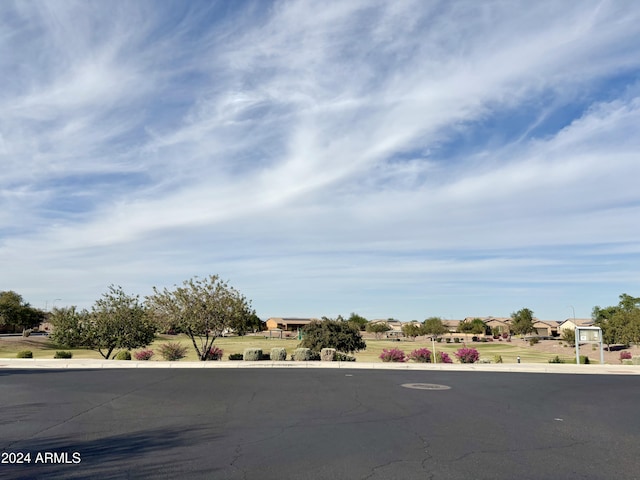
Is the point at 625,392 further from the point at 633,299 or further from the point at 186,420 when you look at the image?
the point at 633,299

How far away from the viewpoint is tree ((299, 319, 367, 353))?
133 ft

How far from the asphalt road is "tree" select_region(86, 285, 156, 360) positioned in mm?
20183

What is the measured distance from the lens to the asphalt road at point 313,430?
7.04 metres

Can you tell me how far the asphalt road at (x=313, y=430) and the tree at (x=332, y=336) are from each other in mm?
23790

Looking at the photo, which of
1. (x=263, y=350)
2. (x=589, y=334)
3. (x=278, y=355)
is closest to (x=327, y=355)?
(x=278, y=355)

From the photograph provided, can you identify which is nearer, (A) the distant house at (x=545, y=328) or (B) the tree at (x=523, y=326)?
(B) the tree at (x=523, y=326)

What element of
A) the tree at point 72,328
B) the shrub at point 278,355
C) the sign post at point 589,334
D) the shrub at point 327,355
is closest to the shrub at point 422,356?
the shrub at point 327,355

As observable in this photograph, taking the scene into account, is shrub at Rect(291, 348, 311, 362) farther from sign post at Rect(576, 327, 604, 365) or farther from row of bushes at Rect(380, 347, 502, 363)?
sign post at Rect(576, 327, 604, 365)

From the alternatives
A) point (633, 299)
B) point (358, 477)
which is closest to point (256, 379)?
point (358, 477)

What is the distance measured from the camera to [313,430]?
948 centimetres

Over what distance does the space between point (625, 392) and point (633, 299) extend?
8864cm

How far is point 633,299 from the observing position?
91.8m

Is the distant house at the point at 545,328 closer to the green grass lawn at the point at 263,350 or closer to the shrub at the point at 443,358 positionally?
the green grass lawn at the point at 263,350

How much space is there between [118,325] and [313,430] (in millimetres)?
30899
